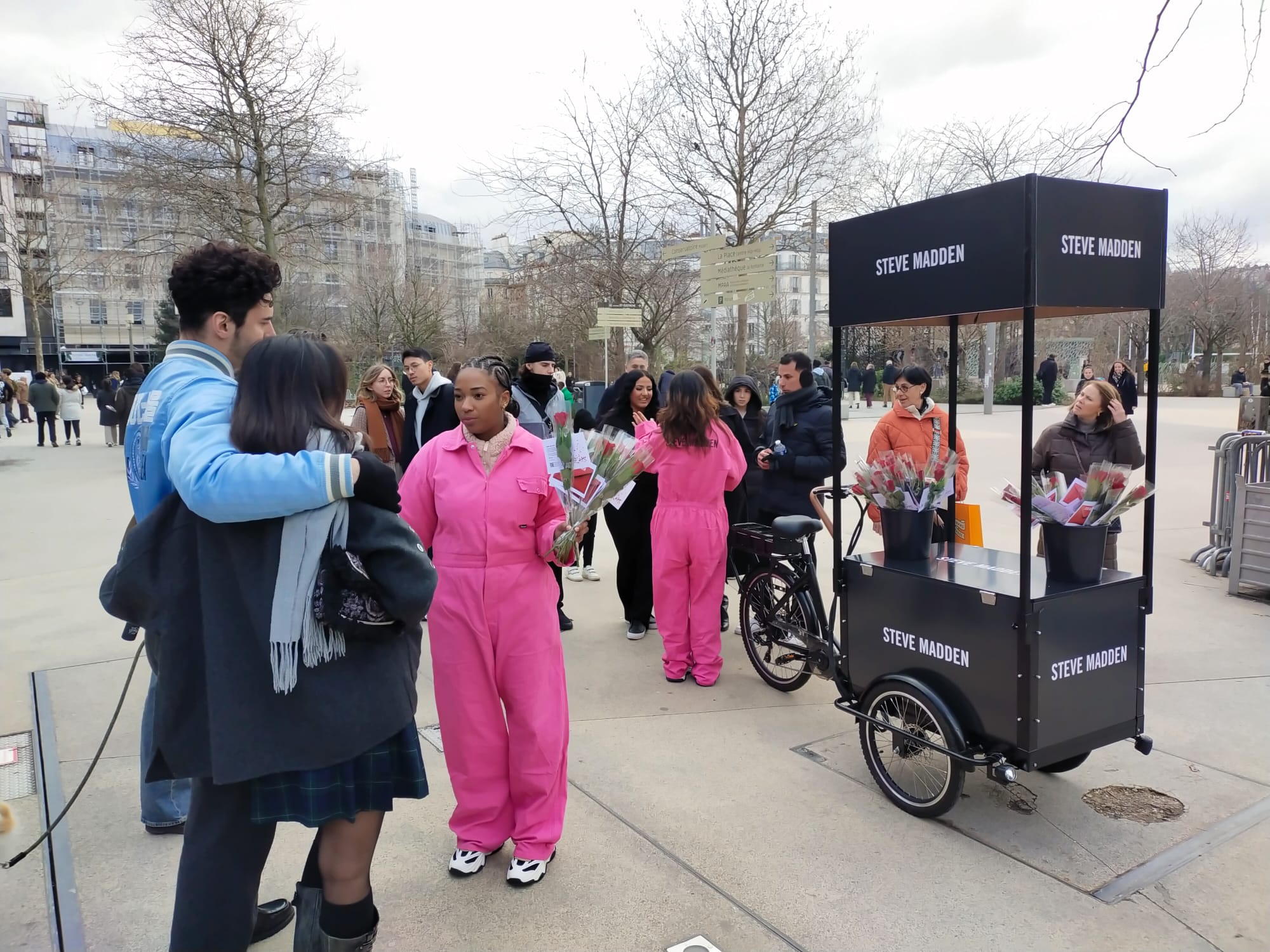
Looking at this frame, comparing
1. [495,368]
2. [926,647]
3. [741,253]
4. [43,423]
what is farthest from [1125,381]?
[43,423]

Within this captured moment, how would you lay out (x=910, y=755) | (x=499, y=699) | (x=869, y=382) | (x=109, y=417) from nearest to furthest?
(x=499, y=699), (x=910, y=755), (x=109, y=417), (x=869, y=382)

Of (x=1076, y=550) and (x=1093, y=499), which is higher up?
(x=1093, y=499)

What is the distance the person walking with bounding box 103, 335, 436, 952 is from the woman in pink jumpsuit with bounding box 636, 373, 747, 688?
9.46 ft

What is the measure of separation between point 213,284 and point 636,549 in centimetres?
374

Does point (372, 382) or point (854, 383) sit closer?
point (372, 382)

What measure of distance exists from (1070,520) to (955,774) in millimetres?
1035

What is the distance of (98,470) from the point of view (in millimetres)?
14672

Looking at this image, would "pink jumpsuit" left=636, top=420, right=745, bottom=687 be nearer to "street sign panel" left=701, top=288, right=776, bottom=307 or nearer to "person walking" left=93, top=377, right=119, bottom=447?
"street sign panel" left=701, top=288, right=776, bottom=307

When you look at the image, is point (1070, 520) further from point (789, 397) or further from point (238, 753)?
point (238, 753)

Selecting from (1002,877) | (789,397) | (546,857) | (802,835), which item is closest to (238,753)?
(546,857)

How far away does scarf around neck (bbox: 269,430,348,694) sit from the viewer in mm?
1794

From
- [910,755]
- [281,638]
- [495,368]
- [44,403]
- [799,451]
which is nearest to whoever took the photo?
[281,638]

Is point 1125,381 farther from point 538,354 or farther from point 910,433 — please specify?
point 538,354

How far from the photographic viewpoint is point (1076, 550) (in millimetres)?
3188
